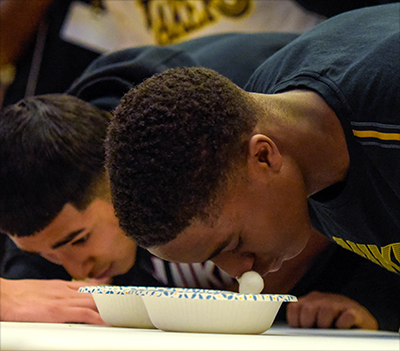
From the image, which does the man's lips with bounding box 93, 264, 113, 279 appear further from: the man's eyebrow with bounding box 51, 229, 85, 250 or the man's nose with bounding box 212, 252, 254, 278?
the man's nose with bounding box 212, 252, 254, 278

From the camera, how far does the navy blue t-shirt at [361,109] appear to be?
0.64 m

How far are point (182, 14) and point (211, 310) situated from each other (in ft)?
5.53

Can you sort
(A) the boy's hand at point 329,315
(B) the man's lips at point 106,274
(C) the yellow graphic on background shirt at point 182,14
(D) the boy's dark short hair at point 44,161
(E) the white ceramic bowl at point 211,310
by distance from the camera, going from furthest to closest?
(C) the yellow graphic on background shirt at point 182,14 < (B) the man's lips at point 106,274 < (D) the boy's dark short hair at point 44,161 < (A) the boy's hand at point 329,315 < (E) the white ceramic bowl at point 211,310

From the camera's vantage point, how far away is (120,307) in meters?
0.68

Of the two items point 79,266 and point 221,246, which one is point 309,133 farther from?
point 79,266

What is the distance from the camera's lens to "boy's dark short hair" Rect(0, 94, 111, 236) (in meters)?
0.98

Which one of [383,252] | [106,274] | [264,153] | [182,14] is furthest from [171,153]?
[182,14]

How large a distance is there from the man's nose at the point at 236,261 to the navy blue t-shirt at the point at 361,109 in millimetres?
144

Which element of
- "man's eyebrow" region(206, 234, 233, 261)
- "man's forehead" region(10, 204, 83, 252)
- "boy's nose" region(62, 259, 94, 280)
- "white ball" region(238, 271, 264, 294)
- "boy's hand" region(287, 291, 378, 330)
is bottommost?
"boy's hand" region(287, 291, 378, 330)

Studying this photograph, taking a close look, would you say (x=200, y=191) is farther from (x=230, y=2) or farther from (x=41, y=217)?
(x=230, y=2)

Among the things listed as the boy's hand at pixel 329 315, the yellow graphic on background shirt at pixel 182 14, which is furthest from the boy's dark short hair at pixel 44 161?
the yellow graphic on background shirt at pixel 182 14

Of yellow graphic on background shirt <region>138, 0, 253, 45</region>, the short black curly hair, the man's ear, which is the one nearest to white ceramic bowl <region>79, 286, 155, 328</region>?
the short black curly hair

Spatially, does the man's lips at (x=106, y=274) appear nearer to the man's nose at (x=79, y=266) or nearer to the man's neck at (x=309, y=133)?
the man's nose at (x=79, y=266)

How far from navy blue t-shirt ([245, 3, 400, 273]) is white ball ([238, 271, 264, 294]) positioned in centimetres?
16
